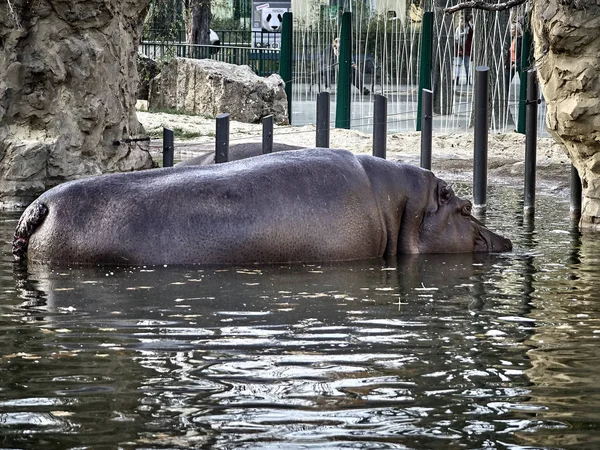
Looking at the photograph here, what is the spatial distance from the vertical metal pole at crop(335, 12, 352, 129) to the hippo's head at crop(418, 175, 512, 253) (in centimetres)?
1335

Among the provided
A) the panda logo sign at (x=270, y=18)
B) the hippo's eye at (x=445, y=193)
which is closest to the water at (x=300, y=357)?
the hippo's eye at (x=445, y=193)

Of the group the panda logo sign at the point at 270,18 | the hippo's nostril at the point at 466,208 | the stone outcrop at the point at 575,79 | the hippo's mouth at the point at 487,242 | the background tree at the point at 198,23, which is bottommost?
the hippo's mouth at the point at 487,242

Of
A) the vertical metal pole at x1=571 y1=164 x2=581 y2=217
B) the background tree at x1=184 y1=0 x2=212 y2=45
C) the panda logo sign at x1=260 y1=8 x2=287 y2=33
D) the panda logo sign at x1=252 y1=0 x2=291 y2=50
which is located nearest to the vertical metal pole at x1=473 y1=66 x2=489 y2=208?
the vertical metal pole at x1=571 y1=164 x2=581 y2=217

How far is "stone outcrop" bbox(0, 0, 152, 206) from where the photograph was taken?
11273mm

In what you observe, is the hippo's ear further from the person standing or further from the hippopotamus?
the person standing

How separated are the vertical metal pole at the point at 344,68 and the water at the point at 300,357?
47.2ft

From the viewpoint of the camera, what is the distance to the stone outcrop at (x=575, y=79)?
30.1ft

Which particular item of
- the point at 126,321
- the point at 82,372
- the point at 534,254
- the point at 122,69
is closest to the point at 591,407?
the point at 82,372

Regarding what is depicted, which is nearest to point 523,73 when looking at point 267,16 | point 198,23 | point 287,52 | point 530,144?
point 287,52

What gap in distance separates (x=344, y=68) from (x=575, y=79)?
12736 millimetres

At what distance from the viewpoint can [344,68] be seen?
21.9m

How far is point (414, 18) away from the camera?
22.4 m

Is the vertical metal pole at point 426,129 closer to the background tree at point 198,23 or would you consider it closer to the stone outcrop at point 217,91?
the stone outcrop at point 217,91

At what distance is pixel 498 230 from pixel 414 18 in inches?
523
